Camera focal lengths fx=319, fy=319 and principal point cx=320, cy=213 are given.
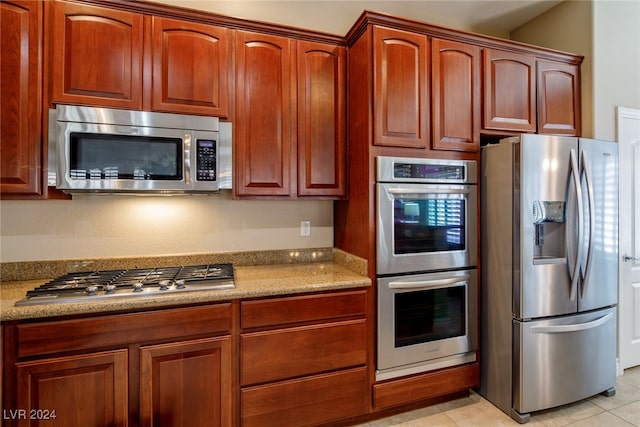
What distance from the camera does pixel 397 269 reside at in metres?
2.01

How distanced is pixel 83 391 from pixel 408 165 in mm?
2104

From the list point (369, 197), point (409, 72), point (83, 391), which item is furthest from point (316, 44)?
point (83, 391)

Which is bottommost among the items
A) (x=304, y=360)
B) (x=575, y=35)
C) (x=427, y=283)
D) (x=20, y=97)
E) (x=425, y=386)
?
(x=425, y=386)

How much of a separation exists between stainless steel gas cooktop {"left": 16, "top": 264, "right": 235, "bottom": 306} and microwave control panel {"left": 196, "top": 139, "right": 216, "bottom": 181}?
601 mm

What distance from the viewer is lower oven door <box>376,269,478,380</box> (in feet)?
6.56

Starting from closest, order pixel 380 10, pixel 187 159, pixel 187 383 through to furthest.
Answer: pixel 187 383 → pixel 187 159 → pixel 380 10

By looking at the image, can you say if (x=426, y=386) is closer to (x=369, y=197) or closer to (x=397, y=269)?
(x=397, y=269)

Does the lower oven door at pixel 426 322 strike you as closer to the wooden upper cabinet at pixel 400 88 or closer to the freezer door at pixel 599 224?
the freezer door at pixel 599 224

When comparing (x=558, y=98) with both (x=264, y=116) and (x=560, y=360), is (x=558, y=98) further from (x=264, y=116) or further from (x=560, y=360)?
(x=264, y=116)

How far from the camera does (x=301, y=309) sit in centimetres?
183

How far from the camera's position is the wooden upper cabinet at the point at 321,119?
2195 millimetres

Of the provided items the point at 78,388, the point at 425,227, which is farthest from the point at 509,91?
the point at 78,388

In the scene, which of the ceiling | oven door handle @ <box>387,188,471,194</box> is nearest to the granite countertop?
oven door handle @ <box>387,188,471,194</box>

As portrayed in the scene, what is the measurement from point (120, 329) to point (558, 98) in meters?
3.31
